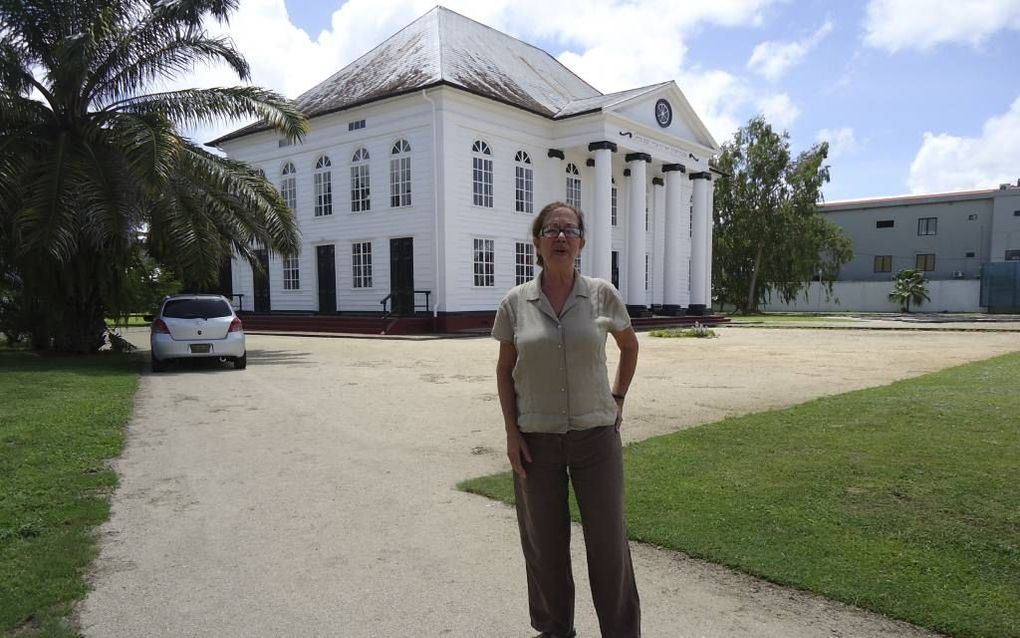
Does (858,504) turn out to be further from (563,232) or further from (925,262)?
(925,262)

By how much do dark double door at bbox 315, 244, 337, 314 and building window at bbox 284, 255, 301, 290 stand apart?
120 centimetres

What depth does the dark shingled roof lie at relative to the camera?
25.0 m

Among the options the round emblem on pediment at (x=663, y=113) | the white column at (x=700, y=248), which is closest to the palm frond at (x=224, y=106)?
the round emblem on pediment at (x=663, y=113)

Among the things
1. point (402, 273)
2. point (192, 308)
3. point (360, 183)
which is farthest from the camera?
point (360, 183)

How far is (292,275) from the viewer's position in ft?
95.8

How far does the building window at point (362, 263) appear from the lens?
26.4 meters

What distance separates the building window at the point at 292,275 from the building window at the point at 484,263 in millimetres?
8434

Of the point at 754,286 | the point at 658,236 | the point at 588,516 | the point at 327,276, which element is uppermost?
the point at 658,236

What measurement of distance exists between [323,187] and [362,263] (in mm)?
3833

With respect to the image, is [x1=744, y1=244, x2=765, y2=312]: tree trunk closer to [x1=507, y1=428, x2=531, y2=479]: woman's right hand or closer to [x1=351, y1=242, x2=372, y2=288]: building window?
[x1=351, y1=242, x2=372, y2=288]: building window

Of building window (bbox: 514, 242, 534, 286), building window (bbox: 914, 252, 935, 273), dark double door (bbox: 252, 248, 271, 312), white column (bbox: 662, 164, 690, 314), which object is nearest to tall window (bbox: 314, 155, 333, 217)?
dark double door (bbox: 252, 248, 271, 312)

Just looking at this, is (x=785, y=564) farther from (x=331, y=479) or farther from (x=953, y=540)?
(x=331, y=479)

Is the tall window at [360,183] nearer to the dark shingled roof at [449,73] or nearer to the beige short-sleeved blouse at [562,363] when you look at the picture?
the dark shingled roof at [449,73]

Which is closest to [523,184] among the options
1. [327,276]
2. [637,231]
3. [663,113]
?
[637,231]
